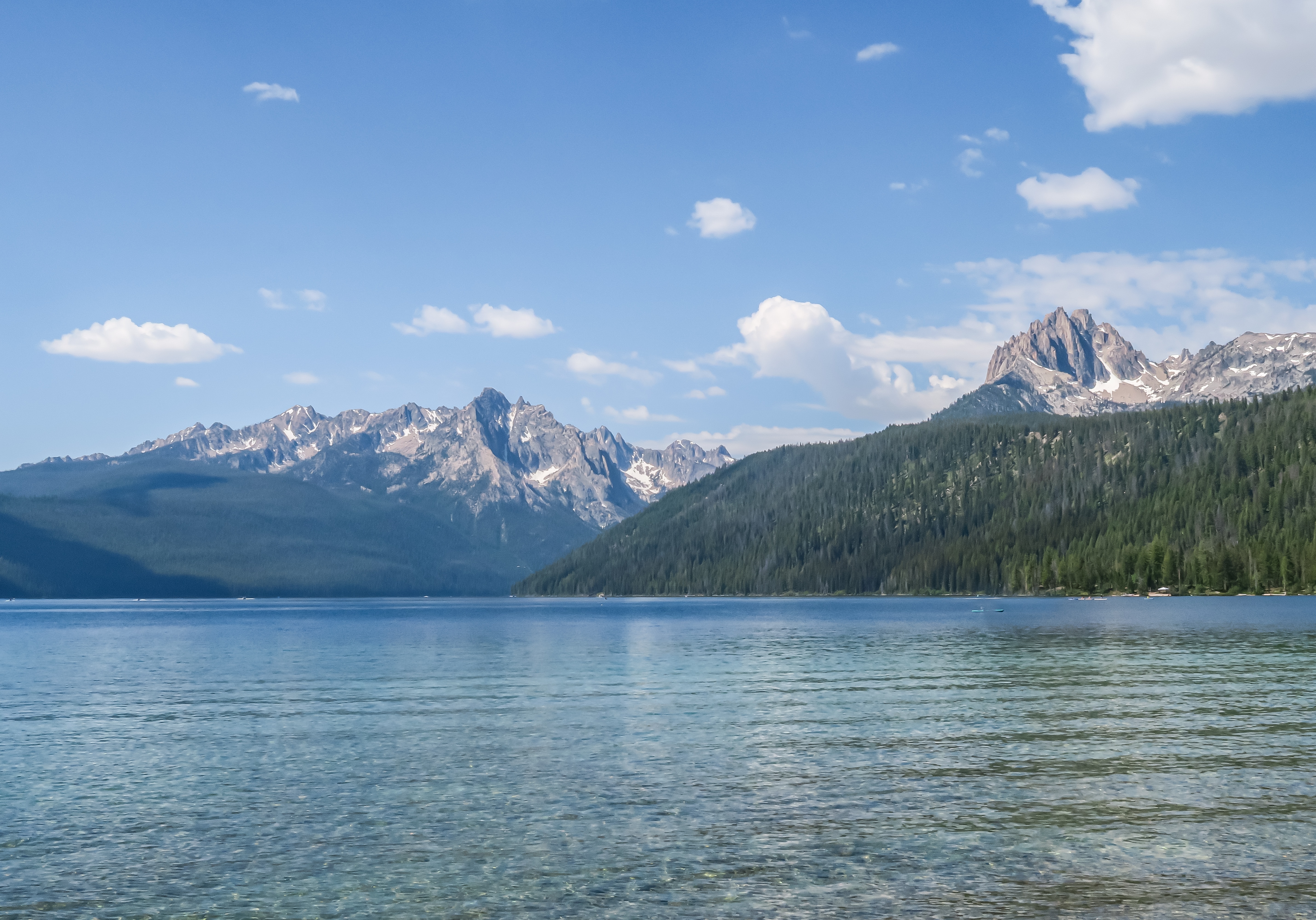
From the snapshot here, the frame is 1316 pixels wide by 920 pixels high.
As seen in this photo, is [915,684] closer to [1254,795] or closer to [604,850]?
[1254,795]

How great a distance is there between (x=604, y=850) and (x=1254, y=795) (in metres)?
21.6

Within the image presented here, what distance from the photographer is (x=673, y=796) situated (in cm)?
3456

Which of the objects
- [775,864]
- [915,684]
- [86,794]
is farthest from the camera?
[915,684]

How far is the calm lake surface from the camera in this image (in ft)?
78.0

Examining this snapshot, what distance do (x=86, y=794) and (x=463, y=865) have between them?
1787cm

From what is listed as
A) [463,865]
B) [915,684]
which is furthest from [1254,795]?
[915,684]

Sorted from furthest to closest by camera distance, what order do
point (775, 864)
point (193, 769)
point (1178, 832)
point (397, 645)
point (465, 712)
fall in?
1. point (397, 645)
2. point (465, 712)
3. point (193, 769)
4. point (1178, 832)
5. point (775, 864)

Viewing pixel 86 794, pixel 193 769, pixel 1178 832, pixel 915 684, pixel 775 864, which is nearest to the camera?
pixel 775 864

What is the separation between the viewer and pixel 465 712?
5872 cm

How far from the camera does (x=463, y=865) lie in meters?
26.4

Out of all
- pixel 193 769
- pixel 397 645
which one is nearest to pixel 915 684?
pixel 193 769

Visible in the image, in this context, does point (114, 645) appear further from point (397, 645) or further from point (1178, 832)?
point (1178, 832)

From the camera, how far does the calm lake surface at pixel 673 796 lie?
2378 centimetres

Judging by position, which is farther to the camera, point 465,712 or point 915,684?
point 915,684
